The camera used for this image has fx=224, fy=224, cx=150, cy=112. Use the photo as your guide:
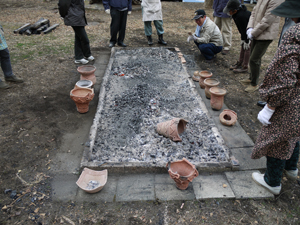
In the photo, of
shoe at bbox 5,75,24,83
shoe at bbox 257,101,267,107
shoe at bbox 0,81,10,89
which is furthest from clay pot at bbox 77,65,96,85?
shoe at bbox 257,101,267,107

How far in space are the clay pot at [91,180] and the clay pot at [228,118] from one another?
2.29 meters

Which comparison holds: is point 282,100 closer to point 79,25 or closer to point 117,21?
point 79,25

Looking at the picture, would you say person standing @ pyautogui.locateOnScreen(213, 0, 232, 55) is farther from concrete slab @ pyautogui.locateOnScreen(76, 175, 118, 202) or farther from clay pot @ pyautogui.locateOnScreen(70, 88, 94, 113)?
concrete slab @ pyautogui.locateOnScreen(76, 175, 118, 202)

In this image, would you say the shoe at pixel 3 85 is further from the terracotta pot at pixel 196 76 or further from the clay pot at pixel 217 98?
the clay pot at pixel 217 98

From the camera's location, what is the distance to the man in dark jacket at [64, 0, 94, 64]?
5.57 meters

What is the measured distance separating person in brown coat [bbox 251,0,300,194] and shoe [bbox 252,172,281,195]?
0.12 m

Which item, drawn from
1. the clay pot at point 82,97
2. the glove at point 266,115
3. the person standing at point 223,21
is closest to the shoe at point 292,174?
the glove at point 266,115

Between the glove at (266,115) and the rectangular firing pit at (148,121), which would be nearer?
the glove at (266,115)

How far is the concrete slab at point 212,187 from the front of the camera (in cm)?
287

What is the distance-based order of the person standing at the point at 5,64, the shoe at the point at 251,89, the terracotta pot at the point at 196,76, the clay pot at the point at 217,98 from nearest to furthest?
the clay pot at the point at 217,98
the person standing at the point at 5,64
the shoe at the point at 251,89
the terracotta pot at the point at 196,76

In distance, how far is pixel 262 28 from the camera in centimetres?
443

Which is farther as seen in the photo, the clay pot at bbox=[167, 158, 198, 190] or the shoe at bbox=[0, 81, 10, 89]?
the shoe at bbox=[0, 81, 10, 89]

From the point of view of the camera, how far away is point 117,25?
23.5 ft

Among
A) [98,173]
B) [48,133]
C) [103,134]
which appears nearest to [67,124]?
[48,133]
